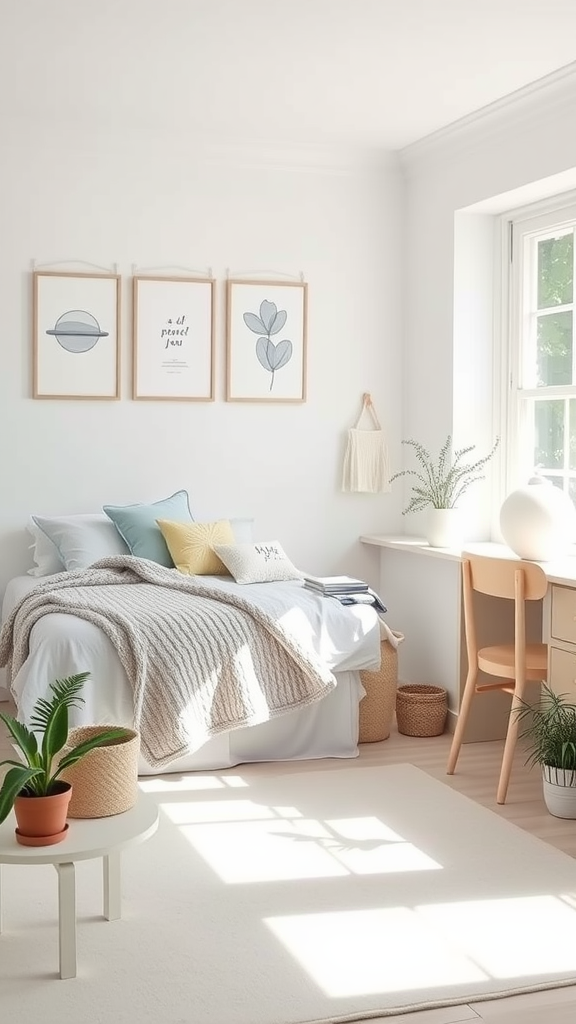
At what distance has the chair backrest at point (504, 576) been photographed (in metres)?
3.75

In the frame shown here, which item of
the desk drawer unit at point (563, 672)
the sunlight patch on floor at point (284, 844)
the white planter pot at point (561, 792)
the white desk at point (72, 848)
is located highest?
the desk drawer unit at point (563, 672)

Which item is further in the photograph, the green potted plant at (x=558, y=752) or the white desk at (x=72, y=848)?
the green potted plant at (x=558, y=752)

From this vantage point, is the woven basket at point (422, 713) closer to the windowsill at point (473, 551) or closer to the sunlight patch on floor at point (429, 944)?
the windowsill at point (473, 551)

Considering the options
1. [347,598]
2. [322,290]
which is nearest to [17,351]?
[322,290]

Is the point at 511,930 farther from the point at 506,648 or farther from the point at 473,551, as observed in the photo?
the point at 473,551

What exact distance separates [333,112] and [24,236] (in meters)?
1.53

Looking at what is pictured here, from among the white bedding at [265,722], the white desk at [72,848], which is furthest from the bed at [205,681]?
the white desk at [72,848]

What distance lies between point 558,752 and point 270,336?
2683 millimetres

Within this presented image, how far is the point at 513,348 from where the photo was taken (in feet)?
17.3

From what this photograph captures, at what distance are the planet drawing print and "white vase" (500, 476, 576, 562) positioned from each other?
7.03 feet

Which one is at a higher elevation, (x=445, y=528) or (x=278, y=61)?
(x=278, y=61)

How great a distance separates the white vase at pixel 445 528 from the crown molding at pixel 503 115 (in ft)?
5.49

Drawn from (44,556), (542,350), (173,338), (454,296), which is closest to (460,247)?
(454,296)

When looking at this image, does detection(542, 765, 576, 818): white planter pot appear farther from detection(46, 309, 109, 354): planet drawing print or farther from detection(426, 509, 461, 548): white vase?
detection(46, 309, 109, 354): planet drawing print
